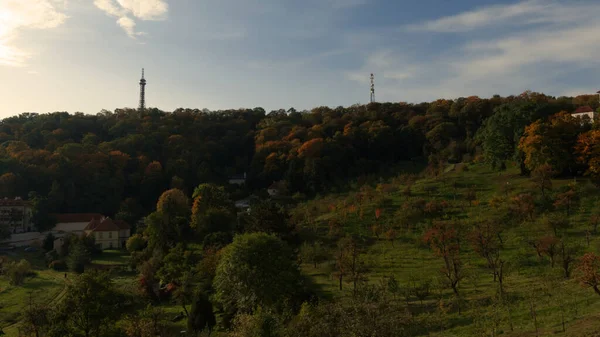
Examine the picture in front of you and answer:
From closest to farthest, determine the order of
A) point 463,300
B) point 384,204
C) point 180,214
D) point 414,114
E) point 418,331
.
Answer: point 418,331, point 463,300, point 384,204, point 180,214, point 414,114

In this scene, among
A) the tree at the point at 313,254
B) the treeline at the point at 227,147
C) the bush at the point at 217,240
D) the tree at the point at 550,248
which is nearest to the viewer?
the tree at the point at 550,248

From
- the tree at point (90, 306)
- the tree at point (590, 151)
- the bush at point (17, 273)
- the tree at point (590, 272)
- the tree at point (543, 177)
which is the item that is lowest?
the bush at point (17, 273)

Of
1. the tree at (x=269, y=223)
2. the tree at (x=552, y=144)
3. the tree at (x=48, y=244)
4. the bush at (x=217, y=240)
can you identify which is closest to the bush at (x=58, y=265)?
the tree at (x=48, y=244)

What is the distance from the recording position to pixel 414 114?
73.9 metres

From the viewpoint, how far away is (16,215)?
4962 centimetres

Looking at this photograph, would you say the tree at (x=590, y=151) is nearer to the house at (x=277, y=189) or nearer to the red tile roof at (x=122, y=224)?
the house at (x=277, y=189)

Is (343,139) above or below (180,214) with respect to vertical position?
above

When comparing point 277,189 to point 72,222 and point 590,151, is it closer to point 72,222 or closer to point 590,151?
point 72,222

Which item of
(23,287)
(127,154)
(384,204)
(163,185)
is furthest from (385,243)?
(127,154)

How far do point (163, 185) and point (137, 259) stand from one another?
90.0 feet

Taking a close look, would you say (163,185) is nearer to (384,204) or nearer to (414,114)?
(384,204)

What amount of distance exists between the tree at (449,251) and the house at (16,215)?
146ft

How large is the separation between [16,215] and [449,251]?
4715 centimetres

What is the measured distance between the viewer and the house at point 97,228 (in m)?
45.6
